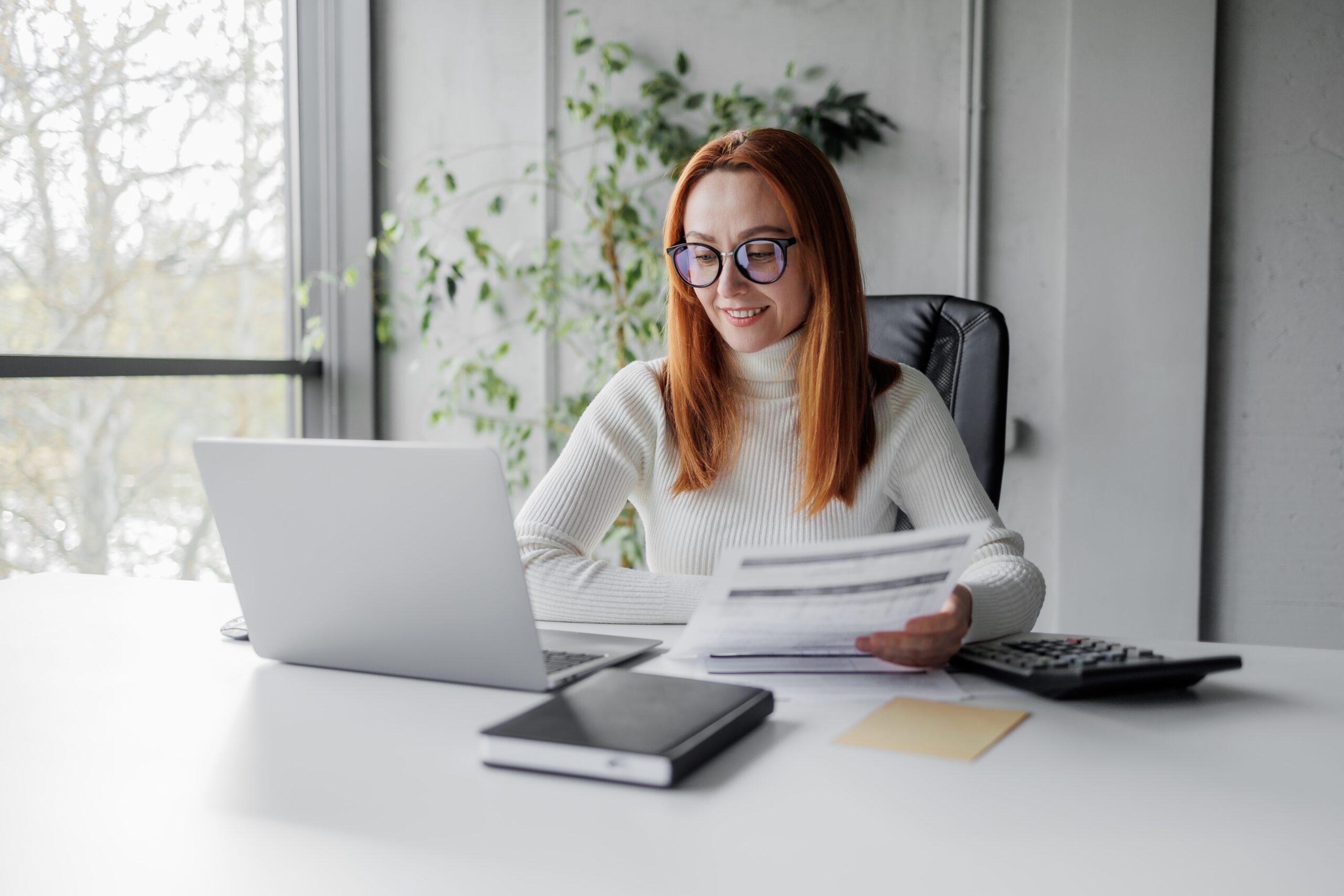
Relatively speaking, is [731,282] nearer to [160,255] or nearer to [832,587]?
[832,587]

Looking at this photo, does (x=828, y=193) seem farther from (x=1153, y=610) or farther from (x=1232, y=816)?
(x=1153, y=610)

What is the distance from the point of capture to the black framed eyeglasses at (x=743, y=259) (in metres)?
1.53

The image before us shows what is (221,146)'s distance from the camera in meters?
2.94

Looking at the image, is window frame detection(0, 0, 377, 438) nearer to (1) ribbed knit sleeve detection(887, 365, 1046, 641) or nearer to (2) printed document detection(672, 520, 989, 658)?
(1) ribbed knit sleeve detection(887, 365, 1046, 641)

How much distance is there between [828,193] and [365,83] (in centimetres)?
218

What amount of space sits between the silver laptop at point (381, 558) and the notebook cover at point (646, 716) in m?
0.11

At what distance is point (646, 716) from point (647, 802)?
0.10 m

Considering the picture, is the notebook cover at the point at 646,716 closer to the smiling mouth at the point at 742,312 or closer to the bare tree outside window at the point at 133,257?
the smiling mouth at the point at 742,312

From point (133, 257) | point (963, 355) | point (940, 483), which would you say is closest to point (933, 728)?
point (940, 483)

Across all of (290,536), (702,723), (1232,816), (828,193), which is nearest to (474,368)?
(828,193)

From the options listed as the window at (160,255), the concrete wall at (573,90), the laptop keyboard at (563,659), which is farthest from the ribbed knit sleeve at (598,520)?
the concrete wall at (573,90)

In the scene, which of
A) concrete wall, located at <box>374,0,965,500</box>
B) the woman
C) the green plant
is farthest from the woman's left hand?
concrete wall, located at <box>374,0,965,500</box>

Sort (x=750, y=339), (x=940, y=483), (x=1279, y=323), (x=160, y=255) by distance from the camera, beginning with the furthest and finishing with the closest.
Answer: (x=160, y=255), (x=1279, y=323), (x=750, y=339), (x=940, y=483)

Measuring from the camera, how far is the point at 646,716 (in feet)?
2.71
